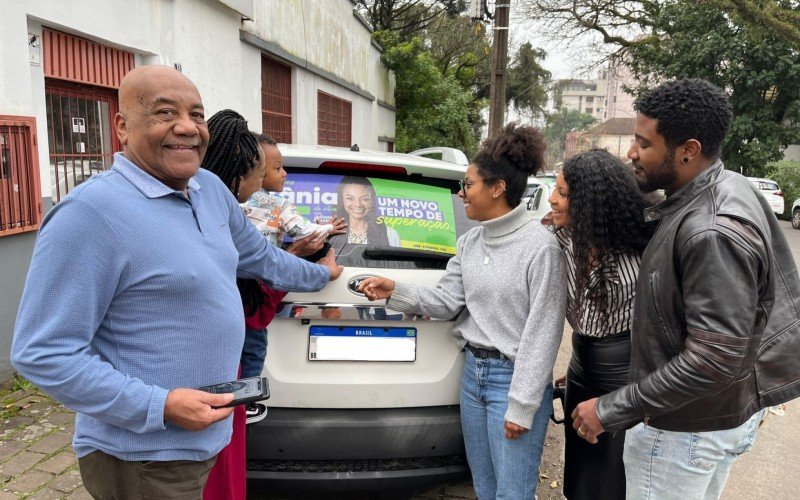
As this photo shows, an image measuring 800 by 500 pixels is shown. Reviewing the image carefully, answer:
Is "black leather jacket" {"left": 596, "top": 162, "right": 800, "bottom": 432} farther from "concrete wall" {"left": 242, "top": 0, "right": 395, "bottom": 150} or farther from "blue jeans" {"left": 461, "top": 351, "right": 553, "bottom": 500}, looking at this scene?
"concrete wall" {"left": 242, "top": 0, "right": 395, "bottom": 150}

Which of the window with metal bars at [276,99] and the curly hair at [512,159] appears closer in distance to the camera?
the curly hair at [512,159]

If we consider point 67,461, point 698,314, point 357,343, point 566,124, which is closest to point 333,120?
point 67,461

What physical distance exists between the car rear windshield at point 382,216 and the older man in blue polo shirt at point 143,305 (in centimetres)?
92

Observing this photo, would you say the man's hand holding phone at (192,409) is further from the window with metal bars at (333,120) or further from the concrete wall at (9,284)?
the window with metal bars at (333,120)

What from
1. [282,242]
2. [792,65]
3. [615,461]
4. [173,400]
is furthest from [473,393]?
[792,65]

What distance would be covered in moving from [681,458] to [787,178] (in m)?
25.9

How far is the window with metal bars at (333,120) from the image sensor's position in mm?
14500

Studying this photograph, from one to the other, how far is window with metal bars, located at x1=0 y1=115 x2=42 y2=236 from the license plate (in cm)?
338

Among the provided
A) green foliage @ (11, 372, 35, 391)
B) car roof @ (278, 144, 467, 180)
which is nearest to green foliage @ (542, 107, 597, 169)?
green foliage @ (11, 372, 35, 391)

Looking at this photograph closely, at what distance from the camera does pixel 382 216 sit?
8.75 ft

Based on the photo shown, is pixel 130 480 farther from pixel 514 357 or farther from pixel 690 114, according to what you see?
pixel 690 114

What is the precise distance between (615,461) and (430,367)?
0.80 meters

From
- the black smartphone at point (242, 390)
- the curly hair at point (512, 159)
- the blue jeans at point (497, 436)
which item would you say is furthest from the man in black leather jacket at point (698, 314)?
the black smartphone at point (242, 390)

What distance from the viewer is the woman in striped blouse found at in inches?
79.0
